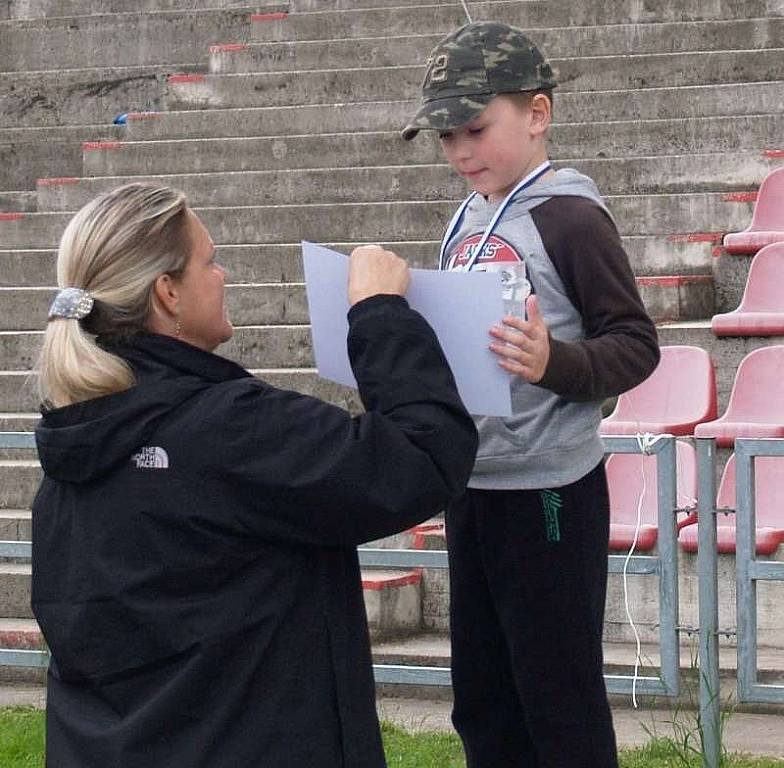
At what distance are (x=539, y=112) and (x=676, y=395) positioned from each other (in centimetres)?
337

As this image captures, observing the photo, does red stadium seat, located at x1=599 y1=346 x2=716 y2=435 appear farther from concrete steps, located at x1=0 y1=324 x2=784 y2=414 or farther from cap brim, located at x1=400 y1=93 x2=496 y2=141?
cap brim, located at x1=400 y1=93 x2=496 y2=141

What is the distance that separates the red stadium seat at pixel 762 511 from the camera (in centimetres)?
529

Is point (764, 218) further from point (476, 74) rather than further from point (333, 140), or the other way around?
point (476, 74)

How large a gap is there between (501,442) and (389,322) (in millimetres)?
595

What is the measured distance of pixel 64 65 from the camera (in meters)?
10.8

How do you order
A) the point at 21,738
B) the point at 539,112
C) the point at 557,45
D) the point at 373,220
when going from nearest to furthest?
the point at 539,112
the point at 21,738
the point at 373,220
the point at 557,45

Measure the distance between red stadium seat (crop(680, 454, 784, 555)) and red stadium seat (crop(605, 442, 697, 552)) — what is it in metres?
0.11

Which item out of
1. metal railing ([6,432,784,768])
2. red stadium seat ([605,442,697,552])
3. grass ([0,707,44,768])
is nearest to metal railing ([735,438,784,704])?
metal railing ([6,432,784,768])

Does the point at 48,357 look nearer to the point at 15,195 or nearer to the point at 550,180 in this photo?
the point at 550,180

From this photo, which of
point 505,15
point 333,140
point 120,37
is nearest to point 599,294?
point 333,140

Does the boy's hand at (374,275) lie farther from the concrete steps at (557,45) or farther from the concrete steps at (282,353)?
the concrete steps at (557,45)

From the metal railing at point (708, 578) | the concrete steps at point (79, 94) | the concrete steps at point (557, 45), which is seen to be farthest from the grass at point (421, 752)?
the concrete steps at point (79, 94)

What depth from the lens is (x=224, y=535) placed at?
218 centimetres

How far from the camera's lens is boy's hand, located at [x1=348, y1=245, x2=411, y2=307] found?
7.73ft
